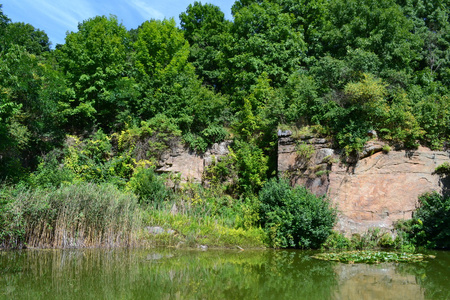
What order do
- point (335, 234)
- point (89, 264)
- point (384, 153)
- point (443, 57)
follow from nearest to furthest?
point (89, 264), point (335, 234), point (384, 153), point (443, 57)

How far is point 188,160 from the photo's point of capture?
65.6 ft

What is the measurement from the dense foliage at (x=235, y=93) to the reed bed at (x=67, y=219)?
9.70 feet

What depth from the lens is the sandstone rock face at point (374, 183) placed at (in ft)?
47.1

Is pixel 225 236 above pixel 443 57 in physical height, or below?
below

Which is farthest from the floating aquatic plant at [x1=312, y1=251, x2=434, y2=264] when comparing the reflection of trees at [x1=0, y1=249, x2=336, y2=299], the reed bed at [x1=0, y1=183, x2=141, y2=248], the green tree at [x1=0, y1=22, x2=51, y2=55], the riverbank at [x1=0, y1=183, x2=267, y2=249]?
the green tree at [x1=0, y1=22, x2=51, y2=55]

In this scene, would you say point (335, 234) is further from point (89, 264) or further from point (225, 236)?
point (89, 264)

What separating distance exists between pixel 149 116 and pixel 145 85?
6.22 ft

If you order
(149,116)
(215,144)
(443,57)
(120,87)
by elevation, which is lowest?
(215,144)

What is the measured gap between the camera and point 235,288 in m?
7.57

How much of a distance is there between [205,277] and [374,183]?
910 cm

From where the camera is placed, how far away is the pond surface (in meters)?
7.02

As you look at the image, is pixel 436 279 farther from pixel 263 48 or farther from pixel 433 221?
pixel 263 48

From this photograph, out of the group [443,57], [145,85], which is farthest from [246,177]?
[443,57]

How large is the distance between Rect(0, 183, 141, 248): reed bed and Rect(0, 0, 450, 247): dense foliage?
296 centimetres
